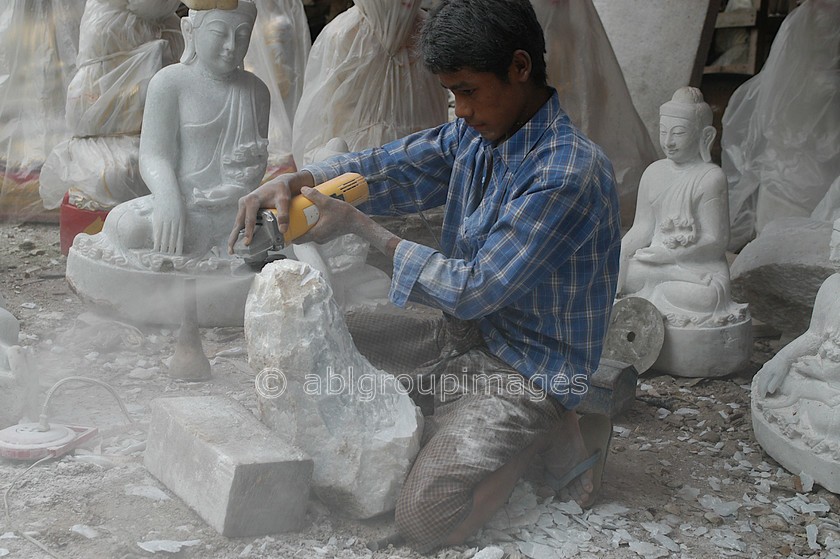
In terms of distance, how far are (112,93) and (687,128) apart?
3383mm

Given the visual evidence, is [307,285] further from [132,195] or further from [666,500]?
[132,195]

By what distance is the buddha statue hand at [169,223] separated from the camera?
397 cm

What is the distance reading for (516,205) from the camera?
2.37 metres

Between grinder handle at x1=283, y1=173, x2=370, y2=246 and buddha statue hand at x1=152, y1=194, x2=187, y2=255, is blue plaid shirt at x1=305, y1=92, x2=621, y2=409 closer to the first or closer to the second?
grinder handle at x1=283, y1=173, x2=370, y2=246

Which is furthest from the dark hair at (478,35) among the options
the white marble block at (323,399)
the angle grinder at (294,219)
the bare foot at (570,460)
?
the bare foot at (570,460)

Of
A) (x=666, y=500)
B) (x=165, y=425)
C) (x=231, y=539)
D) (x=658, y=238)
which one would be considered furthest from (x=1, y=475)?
(x=658, y=238)

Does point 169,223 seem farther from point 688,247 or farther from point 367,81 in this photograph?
point 688,247

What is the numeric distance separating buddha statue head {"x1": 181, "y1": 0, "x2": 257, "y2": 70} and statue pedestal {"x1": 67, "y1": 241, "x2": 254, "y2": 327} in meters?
0.99

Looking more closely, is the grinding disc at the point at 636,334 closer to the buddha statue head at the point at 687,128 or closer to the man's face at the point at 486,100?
the buddha statue head at the point at 687,128

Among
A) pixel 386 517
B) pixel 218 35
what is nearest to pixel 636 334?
pixel 386 517

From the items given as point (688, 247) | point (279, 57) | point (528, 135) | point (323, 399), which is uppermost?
point (279, 57)

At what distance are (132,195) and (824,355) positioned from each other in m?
3.98

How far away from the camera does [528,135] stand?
2.51 metres

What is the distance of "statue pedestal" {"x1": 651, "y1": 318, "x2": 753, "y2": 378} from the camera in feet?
13.2
